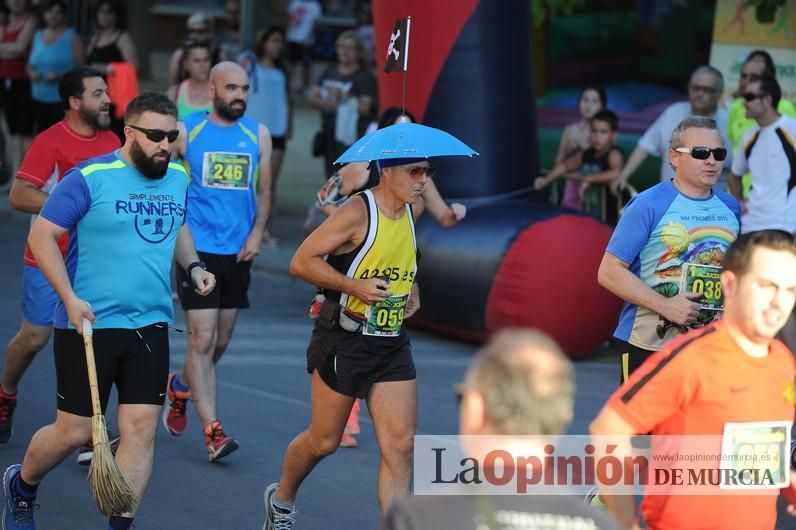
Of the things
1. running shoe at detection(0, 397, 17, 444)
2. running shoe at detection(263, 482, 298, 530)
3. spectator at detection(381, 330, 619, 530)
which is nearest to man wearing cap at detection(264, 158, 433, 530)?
running shoe at detection(263, 482, 298, 530)

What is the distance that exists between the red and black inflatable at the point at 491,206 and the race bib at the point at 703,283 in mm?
3763

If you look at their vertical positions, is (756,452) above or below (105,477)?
above

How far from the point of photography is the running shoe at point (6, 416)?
7.49m

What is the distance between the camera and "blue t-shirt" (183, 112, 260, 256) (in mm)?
7699

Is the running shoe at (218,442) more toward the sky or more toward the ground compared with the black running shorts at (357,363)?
more toward the ground

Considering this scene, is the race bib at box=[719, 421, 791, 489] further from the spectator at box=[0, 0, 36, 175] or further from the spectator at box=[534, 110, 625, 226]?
the spectator at box=[0, 0, 36, 175]

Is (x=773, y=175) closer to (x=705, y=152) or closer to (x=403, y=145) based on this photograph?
(x=705, y=152)

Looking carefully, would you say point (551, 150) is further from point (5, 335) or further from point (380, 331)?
point (380, 331)

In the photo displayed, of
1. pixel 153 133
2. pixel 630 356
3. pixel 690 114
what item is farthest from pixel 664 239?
pixel 690 114

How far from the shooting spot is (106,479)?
5.41 metres

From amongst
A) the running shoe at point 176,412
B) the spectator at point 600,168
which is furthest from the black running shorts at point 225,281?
the spectator at point 600,168

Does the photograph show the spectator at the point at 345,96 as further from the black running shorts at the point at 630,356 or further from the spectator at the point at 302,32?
the spectator at the point at 302,32

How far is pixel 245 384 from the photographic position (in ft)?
30.0

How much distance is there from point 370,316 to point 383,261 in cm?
22
